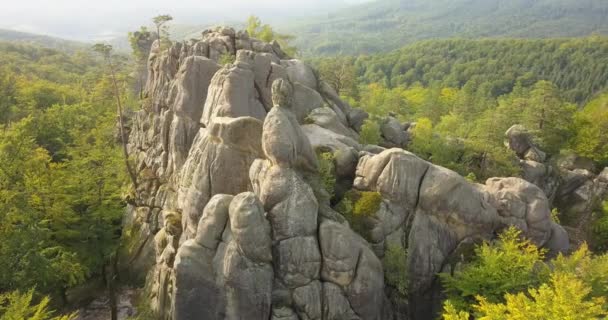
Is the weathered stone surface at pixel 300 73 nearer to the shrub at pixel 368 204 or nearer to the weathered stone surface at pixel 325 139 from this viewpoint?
the weathered stone surface at pixel 325 139

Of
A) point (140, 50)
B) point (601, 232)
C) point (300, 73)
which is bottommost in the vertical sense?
point (601, 232)

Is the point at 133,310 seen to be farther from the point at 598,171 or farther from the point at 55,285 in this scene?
the point at 598,171

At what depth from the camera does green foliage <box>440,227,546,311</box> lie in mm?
21156

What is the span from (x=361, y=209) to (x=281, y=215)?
5.81 meters

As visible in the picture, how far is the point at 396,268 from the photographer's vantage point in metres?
22.8

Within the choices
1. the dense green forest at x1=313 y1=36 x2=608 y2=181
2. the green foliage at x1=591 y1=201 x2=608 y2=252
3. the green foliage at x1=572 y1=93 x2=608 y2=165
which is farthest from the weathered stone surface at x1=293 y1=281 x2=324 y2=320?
the green foliage at x1=572 y1=93 x2=608 y2=165

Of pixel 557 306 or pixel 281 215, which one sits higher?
pixel 281 215

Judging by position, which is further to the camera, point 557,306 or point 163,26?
point 163,26

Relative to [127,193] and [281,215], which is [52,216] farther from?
[281,215]

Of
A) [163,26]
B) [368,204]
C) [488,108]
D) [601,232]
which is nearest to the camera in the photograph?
[368,204]

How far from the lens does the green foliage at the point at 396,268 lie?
22688 millimetres

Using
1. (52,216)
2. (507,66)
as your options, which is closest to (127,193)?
(52,216)

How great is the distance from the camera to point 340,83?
2458 inches

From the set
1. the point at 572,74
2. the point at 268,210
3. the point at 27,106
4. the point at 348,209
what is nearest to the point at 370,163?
the point at 348,209
